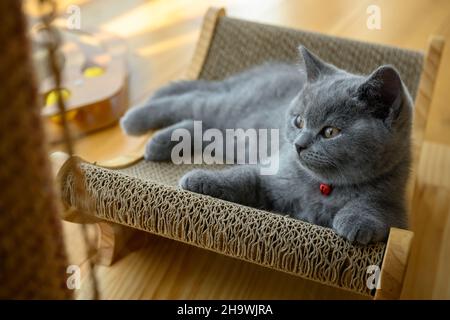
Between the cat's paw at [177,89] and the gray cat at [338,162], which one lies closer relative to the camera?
the gray cat at [338,162]

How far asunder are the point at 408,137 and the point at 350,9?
1.80 metres

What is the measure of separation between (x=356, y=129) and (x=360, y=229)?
7.9 inches

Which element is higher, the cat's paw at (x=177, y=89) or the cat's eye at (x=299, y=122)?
the cat's eye at (x=299, y=122)

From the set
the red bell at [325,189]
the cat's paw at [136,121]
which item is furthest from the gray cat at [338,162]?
the cat's paw at [136,121]

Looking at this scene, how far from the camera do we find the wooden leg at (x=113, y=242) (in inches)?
56.7

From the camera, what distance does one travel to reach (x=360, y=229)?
1.02m

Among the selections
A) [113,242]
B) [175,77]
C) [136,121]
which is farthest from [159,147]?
[175,77]

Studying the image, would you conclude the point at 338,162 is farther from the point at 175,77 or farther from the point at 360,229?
the point at 175,77

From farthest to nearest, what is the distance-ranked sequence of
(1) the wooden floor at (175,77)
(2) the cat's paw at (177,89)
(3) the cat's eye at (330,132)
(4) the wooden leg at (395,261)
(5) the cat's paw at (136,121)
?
(2) the cat's paw at (177,89)
(5) the cat's paw at (136,121)
(1) the wooden floor at (175,77)
(3) the cat's eye at (330,132)
(4) the wooden leg at (395,261)

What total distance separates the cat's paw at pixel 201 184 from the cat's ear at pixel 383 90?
0.38 meters

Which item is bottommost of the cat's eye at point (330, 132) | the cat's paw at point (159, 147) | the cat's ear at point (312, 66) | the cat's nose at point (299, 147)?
the cat's paw at point (159, 147)

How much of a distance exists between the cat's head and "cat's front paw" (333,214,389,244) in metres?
0.10

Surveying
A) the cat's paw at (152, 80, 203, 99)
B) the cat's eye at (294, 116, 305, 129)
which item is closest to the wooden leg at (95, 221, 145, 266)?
the cat's paw at (152, 80, 203, 99)

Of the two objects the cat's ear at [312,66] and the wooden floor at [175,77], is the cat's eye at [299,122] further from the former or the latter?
the wooden floor at [175,77]
